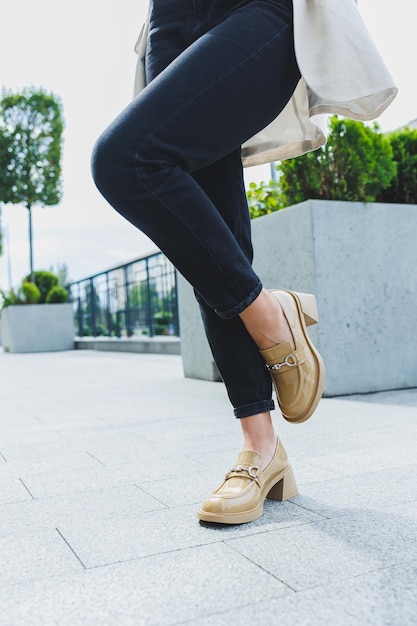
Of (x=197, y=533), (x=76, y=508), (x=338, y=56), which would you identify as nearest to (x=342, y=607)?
(x=197, y=533)

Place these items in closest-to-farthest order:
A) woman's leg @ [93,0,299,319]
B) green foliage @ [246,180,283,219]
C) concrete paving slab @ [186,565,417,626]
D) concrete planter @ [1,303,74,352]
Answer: concrete paving slab @ [186,565,417,626] → woman's leg @ [93,0,299,319] → green foliage @ [246,180,283,219] → concrete planter @ [1,303,74,352]

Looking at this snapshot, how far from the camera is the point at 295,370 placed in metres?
1.54

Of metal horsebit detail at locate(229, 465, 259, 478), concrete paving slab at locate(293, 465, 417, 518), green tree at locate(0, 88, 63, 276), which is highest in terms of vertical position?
green tree at locate(0, 88, 63, 276)

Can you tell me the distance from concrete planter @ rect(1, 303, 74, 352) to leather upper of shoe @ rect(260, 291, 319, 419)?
14879 millimetres

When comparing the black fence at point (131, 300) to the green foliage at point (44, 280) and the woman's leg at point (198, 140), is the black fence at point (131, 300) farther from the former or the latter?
the woman's leg at point (198, 140)

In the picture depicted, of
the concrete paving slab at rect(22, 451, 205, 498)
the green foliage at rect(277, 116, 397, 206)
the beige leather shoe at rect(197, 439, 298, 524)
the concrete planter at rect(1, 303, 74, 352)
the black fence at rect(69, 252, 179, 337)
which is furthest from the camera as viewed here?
the concrete planter at rect(1, 303, 74, 352)

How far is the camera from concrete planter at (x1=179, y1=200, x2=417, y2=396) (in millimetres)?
3799

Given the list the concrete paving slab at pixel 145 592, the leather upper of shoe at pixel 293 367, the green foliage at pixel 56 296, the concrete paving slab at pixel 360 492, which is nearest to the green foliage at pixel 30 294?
the green foliage at pixel 56 296

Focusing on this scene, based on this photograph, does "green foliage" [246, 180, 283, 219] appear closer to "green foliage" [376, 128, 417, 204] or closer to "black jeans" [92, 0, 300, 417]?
"green foliage" [376, 128, 417, 204]

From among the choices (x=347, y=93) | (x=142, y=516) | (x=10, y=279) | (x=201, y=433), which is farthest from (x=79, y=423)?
(x=10, y=279)

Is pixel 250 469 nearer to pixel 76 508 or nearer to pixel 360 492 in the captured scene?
pixel 360 492

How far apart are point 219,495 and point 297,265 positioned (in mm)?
2593

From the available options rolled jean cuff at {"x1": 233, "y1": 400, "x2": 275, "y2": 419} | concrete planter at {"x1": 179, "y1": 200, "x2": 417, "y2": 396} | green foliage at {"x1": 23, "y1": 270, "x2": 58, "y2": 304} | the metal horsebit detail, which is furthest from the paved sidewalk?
green foliage at {"x1": 23, "y1": 270, "x2": 58, "y2": 304}

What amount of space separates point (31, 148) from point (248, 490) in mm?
20731
